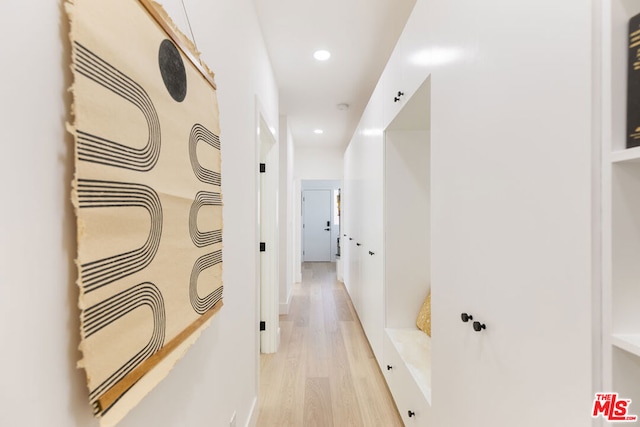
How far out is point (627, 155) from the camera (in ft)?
1.84

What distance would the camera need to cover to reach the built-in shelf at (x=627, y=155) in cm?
55

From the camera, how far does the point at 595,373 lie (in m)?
0.62

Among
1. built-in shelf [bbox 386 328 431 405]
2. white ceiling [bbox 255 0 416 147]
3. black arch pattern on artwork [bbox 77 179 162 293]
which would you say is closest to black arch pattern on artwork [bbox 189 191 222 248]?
black arch pattern on artwork [bbox 77 179 162 293]

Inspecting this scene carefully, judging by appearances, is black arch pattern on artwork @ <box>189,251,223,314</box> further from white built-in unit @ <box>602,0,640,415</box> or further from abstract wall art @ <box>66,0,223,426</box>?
white built-in unit @ <box>602,0,640,415</box>

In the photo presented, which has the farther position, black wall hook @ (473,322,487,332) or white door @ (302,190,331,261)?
white door @ (302,190,331,261)

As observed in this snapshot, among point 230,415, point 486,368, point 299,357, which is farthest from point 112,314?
point 299,357

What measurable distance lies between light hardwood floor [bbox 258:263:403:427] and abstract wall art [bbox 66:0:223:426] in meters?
1.61

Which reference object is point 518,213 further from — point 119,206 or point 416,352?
point 416,352

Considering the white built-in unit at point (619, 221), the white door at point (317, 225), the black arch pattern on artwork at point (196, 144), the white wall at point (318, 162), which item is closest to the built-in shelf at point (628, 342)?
the white built-in unit at point (619, 221)

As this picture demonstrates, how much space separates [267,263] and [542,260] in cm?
254

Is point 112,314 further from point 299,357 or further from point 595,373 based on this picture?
point 299,357

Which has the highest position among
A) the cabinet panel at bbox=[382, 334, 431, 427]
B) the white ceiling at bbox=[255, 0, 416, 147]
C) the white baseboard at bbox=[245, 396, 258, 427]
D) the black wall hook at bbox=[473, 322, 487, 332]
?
the white ceiling at bbox=[255, 0, 416, 147]

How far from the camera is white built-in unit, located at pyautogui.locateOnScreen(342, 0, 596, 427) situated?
62 cm

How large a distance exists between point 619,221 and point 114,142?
93 cm
